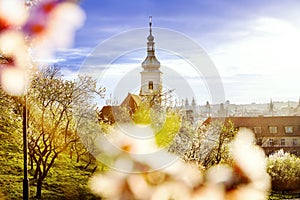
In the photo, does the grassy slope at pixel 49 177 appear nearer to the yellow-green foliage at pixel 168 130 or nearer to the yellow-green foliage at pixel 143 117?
the yellow-green foliage at pixel 143 117

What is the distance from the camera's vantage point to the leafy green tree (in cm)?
2334

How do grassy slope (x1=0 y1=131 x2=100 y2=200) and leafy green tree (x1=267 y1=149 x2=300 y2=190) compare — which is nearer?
grassy slope (x1=0 y1=131 x2=100 y2=200)

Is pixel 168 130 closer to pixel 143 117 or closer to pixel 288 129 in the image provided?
pixel 143 117

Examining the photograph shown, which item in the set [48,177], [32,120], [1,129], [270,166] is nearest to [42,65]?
[32,120]

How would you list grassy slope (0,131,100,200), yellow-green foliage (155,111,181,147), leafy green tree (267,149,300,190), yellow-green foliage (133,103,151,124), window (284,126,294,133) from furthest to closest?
window (284,126,294,133) < leafy green tree (267,149,300,190) < yellow-green foliage (133,103,151,124) < yellow-green foliage (155,111,181,147) < grassy slope (0,131,100,200)

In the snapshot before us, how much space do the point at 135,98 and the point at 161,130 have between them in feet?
35.7

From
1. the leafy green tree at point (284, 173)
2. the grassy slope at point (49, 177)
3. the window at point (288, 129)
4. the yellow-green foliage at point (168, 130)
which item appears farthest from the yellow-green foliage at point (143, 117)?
the window at point (288, 129)

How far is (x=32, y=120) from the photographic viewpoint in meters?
16.6

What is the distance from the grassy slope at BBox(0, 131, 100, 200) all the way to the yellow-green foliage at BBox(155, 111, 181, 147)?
3571 millimetres

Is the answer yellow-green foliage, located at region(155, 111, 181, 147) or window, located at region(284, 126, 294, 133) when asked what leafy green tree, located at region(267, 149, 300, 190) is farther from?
window, located at region(284, 126, 294, 133)

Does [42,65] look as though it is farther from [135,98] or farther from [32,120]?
[135,98]

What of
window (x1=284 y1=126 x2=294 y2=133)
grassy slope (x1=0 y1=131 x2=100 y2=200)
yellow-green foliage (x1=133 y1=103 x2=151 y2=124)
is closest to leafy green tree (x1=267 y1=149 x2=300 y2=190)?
yellow-green foliage (x1=133 y1=103 x2=151 y2=124)

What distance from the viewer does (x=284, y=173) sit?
24.0 m

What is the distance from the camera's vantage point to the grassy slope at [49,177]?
16.6 meters
